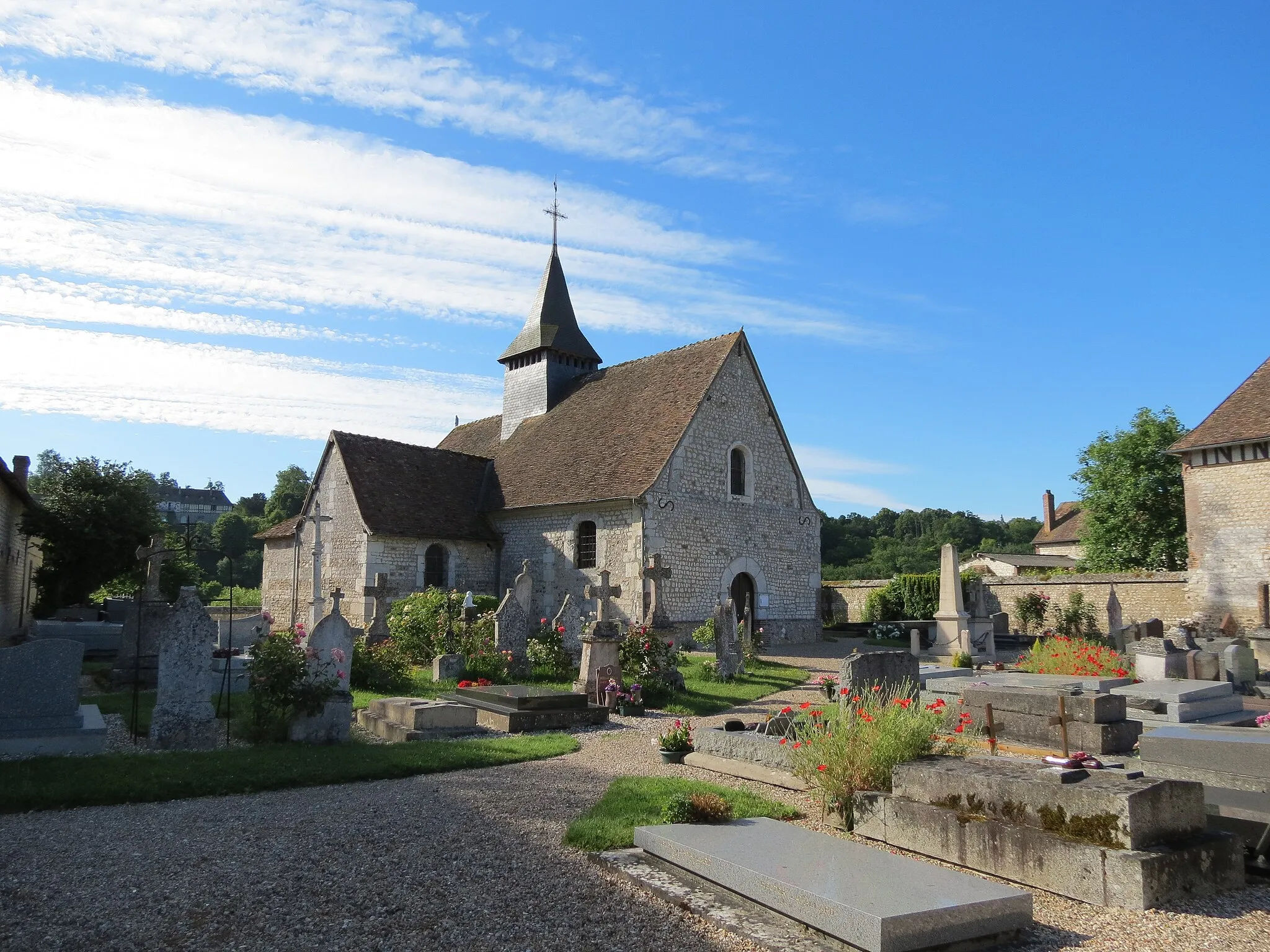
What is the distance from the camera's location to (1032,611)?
25875mm

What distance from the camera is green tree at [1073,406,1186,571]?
1329 inches

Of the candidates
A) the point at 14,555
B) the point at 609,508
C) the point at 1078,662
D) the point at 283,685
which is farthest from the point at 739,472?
the point at 14,555

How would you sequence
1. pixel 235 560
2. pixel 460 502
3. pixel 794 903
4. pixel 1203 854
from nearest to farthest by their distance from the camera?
pixel 794 903 < pixel 1203 854 < pixel 460 502 < pixel 235 560

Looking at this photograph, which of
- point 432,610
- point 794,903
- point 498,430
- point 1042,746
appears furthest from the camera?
point 498,430

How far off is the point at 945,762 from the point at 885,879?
1545 mm

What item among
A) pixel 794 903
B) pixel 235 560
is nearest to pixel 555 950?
pixel 794 903

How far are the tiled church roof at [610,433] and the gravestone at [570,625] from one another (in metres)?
2.80

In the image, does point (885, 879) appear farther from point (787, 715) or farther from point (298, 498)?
point (298, 498)

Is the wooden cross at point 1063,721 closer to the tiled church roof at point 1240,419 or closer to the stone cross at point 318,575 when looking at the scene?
the stone cross at point 318,575

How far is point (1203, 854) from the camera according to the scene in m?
4.57

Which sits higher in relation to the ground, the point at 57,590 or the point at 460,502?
the point at 460,502

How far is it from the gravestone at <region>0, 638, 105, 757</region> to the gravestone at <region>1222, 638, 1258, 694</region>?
16.1 meters

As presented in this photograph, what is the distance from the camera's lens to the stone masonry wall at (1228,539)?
70.3 feet

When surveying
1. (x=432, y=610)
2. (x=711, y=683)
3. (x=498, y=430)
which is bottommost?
(x=711, y=683)
